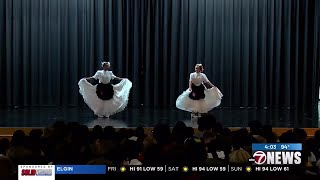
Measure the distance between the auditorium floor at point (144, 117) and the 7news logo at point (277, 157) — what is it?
571cm

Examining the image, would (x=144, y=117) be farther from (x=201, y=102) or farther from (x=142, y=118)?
(x=201, y=102)

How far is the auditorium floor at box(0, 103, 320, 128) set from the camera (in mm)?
9172

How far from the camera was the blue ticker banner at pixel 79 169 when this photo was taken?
8.85 feet

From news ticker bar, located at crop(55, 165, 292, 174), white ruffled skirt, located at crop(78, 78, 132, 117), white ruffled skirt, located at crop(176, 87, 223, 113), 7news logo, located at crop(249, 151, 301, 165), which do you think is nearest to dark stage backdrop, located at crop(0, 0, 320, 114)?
white ruffled skirt, located at crop(78, 78, 132, 117)

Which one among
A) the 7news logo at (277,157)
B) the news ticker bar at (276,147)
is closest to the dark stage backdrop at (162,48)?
the news ticker bar at (276,147)

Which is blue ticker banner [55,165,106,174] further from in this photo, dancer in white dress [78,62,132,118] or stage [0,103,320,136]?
dancer in white dress [78,62,132,118]

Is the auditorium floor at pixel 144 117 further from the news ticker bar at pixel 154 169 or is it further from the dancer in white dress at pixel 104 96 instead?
the news ticker bar at pixel 154 169

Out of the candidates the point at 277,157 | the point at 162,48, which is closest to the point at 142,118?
the point at 162,48

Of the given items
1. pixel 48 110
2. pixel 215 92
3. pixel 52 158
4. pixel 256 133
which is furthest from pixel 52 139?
pixel 48 110

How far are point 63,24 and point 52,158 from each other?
406 inches

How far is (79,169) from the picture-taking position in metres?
2.72

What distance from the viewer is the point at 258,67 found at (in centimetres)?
1373

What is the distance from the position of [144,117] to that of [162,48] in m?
3.52

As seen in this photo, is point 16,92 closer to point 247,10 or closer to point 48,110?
point 48,110
